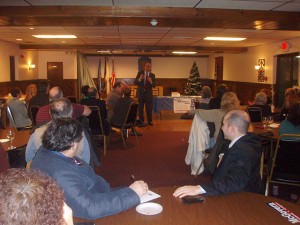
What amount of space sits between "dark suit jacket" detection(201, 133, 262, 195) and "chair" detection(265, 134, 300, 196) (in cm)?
120

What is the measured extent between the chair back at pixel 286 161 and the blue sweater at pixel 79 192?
6.95 feet

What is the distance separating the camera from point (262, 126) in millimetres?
4484

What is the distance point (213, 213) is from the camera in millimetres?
1643

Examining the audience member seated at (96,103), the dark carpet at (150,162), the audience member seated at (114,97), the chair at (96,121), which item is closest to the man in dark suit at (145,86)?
the audience member seated at (114,97)

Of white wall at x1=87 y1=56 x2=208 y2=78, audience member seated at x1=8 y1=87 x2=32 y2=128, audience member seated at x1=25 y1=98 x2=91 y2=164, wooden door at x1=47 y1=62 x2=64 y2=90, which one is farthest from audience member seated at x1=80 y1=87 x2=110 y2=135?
white wall at x1=87 y1=56 x2=208 y2=78

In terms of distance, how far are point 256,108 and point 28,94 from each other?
14.7 feet

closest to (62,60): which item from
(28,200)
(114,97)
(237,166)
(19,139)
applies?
(114,97)

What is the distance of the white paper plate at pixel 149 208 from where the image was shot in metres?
1.63

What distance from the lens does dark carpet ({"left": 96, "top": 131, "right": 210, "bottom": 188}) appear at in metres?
4.51

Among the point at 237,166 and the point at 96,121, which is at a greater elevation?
the point at 237,166

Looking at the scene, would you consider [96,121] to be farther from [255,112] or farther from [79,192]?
[79,192]

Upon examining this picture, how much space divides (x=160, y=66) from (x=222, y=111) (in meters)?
12.1

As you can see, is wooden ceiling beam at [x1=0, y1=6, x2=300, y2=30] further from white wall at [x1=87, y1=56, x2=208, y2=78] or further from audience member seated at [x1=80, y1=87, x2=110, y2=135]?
white wall at [x1=87, y1=56, x2=208, y2=78]

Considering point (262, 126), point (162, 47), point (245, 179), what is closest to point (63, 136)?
point (245, 179)
